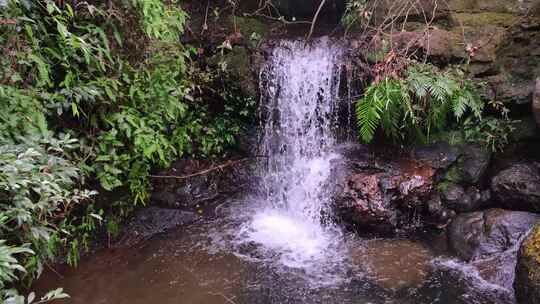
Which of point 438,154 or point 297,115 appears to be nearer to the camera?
point 438,154

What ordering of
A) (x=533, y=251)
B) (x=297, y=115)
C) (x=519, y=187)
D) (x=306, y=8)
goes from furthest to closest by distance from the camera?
1. (x=306, y=8)
2. (x=297, y=115)
3. (x=519, y=187)
4. (x=533, y=251)

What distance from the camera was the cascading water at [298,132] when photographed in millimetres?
5617

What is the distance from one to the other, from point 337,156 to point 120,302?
124 inches

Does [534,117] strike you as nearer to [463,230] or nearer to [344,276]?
[463,230]

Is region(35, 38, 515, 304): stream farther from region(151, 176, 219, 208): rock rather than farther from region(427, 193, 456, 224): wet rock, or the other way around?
region(151, 176, 219, 208): rock

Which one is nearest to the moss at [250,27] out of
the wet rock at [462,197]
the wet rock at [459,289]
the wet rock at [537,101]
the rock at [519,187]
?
the wet rock at [462,197]

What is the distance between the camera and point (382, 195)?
16.3 feet

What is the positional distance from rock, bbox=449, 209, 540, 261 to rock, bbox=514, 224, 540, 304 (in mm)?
677

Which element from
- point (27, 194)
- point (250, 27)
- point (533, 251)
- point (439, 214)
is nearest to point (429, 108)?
point (439, 214)

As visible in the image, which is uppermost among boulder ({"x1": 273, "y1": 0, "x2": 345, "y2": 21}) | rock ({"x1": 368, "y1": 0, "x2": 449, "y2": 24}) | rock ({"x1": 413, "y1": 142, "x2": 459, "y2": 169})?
boulder ({"x1": 273, "y1": 0, "x2": 345, "y2": 21})

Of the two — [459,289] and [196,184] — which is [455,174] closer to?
[459,289]

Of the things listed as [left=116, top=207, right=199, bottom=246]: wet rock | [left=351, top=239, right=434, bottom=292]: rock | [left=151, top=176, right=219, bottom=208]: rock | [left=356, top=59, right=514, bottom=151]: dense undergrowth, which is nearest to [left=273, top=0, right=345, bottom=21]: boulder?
[left=356, top=59, right=514, bottom=151]: dense undergrowth

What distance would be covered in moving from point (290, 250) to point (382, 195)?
126 centimetres

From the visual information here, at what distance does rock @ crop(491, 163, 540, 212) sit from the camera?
4.61 m
